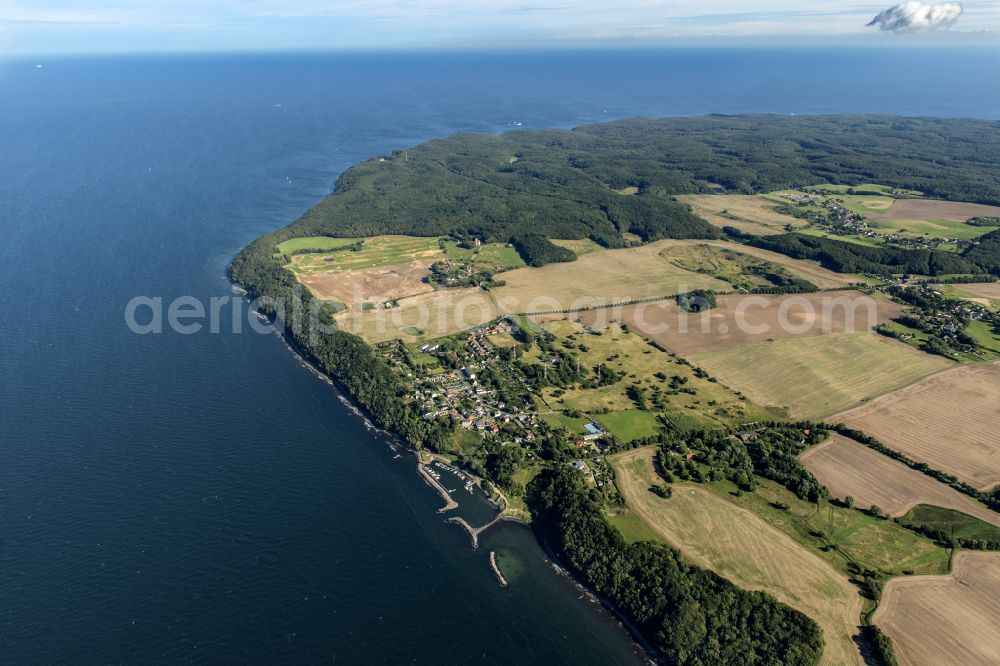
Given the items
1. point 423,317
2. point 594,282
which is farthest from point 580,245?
point 423,317

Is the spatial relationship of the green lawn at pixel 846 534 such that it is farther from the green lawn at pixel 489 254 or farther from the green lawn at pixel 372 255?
the green lawn at pixel 372 255

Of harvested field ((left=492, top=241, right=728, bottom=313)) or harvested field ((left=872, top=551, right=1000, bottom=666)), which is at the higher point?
harvested field ((left=492, top=241, right=728, bottom=313))

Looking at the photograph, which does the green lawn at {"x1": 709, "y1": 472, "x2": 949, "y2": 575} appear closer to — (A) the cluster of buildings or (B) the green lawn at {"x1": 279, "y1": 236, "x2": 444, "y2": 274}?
(A) the cluster of buildings

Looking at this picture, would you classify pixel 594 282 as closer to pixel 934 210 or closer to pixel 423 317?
pixel 423 317

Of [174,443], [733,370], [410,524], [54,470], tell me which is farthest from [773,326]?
[54,470]

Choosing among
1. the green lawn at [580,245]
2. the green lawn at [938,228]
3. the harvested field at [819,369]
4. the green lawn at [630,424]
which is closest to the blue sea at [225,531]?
the green lawn at [630,424]

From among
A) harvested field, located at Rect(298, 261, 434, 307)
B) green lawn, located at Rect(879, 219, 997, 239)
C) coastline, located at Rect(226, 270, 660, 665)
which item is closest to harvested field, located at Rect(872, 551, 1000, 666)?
coastline, located at Rect(226, 270, 660, 665)

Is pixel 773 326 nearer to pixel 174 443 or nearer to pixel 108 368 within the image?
pixel 174 443
